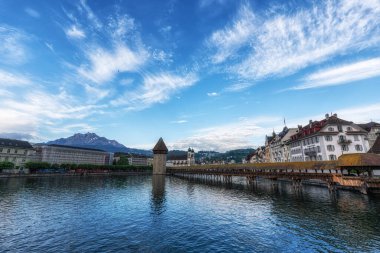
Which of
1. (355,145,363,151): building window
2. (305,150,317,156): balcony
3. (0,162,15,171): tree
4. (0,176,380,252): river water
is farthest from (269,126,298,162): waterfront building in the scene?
(0,162,15,171): tree

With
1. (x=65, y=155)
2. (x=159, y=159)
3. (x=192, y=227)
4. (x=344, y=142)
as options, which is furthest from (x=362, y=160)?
(x=65, y=155)

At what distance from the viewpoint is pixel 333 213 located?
25.2 m

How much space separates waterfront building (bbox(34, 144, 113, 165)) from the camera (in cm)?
14341

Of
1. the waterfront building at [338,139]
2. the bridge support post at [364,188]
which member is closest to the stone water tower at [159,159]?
the waterfront building at [338,139]

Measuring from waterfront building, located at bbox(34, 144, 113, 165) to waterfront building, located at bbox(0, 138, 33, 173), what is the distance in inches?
1712

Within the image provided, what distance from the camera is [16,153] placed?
9456 cm

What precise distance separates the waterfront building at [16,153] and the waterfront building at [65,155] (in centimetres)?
4349

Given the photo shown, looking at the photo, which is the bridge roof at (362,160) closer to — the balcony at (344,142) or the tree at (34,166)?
the balcony at (344,142)

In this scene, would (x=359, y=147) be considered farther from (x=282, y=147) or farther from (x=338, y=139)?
(x=282, y=147)

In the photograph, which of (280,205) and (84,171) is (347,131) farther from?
(84,171)

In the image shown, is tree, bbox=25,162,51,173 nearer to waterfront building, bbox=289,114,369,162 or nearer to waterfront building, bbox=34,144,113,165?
waterfront building, bbox=34,144,113,165

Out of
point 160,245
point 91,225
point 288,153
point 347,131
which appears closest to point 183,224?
point 160,245

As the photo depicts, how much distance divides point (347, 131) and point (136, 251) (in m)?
64.6

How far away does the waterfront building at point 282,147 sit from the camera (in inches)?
3221
